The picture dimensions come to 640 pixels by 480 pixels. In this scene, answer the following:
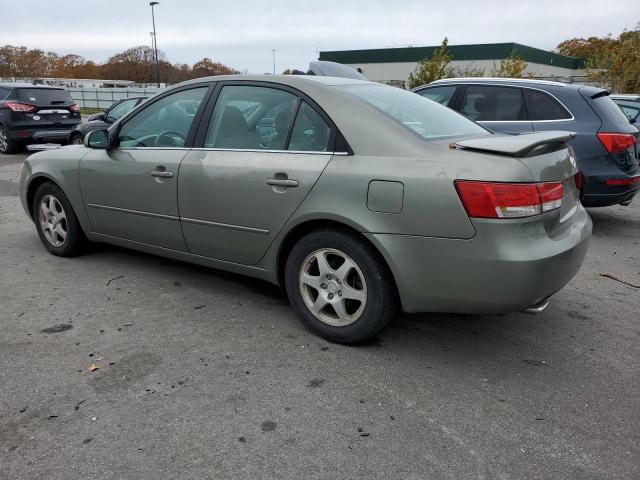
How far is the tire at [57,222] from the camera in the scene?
491 cm

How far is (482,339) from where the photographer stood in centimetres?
352

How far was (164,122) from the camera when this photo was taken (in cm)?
423

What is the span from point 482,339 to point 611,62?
1093 inches

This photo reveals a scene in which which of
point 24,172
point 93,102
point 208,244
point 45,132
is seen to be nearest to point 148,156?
point 208,244

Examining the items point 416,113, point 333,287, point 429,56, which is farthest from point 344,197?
point 429,56

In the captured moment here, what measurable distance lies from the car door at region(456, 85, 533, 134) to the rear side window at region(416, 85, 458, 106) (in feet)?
0.57

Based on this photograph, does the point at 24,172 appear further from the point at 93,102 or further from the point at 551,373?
the point at 93,102

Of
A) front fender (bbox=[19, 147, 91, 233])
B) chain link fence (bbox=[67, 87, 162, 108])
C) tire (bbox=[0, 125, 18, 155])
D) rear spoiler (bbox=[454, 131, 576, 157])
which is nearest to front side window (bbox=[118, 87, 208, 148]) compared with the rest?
front fender (bbox=[19, 147, 91, 233])

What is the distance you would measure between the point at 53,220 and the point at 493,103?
506cm

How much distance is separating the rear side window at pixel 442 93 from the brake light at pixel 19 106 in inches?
411

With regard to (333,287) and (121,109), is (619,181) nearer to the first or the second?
(333,287)

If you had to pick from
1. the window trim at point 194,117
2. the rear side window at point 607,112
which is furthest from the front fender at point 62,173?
the rear side window at point 607,112

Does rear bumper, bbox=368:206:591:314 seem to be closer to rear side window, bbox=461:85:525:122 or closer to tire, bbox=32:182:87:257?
tire, bbox=32:182:87:257

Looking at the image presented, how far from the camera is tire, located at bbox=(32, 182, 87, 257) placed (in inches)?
193
